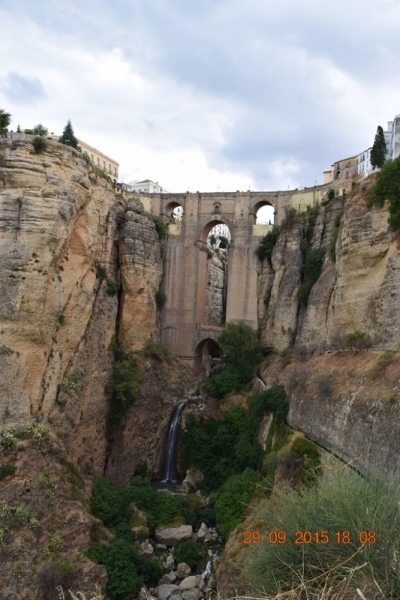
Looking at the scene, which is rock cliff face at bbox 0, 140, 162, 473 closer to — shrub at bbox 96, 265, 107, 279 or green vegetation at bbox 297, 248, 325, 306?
shrub at bbox 96, 265, 107, 279

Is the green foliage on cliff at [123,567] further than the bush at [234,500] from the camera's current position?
No

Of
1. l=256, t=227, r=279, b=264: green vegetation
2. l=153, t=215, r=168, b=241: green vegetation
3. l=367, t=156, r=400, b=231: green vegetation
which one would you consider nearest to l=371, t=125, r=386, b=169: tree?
l=367, t=156, r=400, b=231: green vegetation

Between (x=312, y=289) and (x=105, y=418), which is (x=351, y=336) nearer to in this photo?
(x=312, y=289)

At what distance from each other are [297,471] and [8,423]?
11264 millimetres

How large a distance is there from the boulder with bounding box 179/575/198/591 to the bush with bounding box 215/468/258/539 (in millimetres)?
2029

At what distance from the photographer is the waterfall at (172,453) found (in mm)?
25603

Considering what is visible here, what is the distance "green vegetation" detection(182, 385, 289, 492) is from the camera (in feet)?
70.1

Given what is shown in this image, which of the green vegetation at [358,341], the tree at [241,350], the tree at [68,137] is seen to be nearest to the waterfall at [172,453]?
the tree at [241,350]

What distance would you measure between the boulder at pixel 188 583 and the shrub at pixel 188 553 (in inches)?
33.2

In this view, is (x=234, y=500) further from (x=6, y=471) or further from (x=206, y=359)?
(x=206, y=359)

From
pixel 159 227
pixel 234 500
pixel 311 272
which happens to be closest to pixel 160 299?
pixel 159 227

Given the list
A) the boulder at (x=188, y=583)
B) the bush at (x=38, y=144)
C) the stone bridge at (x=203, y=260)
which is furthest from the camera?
the stone bridge at (x=203, y=260)

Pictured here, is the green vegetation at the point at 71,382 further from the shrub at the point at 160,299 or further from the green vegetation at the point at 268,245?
the green vegetation at the point at 268,245

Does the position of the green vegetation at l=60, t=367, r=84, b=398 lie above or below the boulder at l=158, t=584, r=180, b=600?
above
